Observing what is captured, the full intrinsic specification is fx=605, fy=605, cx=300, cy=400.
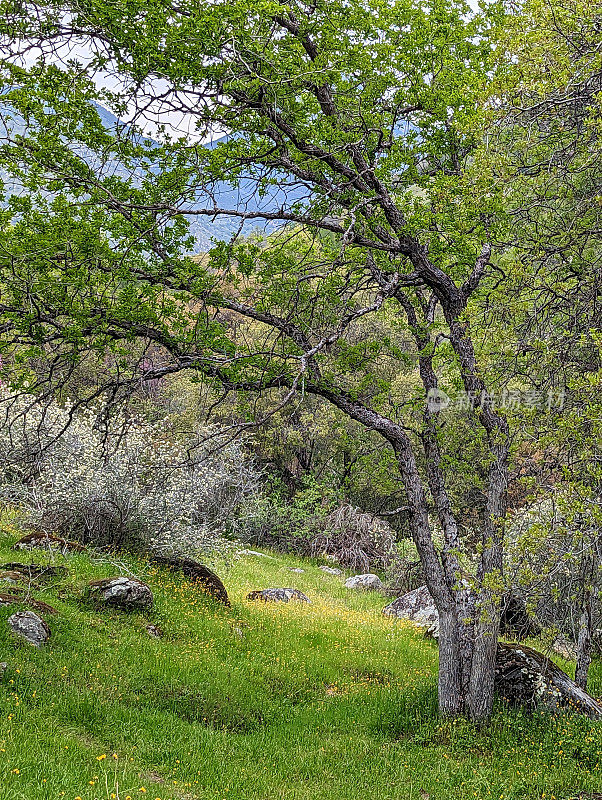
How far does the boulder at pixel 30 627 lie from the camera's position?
26.1 feet

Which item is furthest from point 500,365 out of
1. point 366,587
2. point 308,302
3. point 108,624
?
point 366,587

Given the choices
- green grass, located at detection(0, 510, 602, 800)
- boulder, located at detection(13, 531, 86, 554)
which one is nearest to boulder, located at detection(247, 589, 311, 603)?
green grass, located at detection(0, 510, 602, 800)

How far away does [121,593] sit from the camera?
10.1m

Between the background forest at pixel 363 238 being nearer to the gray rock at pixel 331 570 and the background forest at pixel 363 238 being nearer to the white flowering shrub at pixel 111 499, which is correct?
the white flowering shrub at pixel 111 499

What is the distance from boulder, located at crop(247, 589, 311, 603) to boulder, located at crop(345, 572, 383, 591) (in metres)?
4.68

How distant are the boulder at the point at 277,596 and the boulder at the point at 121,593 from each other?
5.44 metres

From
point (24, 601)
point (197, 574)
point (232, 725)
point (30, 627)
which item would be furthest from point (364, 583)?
point (30, 627)

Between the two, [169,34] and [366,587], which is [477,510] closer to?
[366,587]

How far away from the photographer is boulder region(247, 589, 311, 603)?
50.9ft

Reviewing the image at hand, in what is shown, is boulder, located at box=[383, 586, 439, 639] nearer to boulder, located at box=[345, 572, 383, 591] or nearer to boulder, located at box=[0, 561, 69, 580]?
boulder, located at box=[345, 572, 383, 591]

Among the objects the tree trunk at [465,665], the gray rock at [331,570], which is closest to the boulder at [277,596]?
the gray rock at [331,570]

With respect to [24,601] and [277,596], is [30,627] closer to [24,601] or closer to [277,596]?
[24,601]

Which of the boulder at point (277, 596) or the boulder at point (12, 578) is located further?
the boulder at point (277, 596)

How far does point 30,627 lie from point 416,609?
11.1 m
